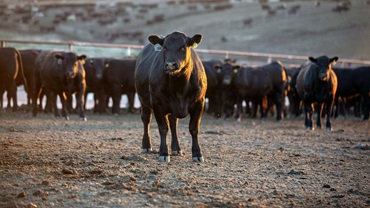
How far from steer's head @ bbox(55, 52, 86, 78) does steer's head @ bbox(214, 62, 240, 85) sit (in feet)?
20.2

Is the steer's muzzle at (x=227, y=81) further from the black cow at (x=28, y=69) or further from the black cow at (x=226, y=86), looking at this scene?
the black cow at (x=28, y=69)

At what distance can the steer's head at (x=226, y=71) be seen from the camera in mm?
21984

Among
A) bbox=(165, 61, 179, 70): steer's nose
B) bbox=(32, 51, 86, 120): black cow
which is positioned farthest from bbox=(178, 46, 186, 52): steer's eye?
bbox=(32, 51, 86, 120): black cow

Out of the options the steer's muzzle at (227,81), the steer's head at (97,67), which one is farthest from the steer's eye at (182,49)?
the steer's head at (97,67)

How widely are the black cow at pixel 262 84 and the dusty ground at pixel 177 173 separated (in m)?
9.66

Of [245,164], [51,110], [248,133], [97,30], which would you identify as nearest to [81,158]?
[245,164]

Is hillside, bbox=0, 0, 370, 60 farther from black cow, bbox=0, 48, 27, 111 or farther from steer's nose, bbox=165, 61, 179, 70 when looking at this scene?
steer's nose, bbox=165, 61, 179, 70

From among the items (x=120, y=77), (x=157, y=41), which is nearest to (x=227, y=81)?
(x=120, y=77)

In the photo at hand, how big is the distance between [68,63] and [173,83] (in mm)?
8865

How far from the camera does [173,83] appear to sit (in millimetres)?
9141

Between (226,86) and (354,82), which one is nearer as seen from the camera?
(226,86)

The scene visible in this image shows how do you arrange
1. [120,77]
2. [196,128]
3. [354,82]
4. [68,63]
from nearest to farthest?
[196,128] < [68,63] < [120,77] < [354,82]

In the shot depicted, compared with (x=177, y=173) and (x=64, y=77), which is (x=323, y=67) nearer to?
(x=64, y=77)

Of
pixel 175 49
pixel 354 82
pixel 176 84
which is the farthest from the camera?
pixel 354 82
